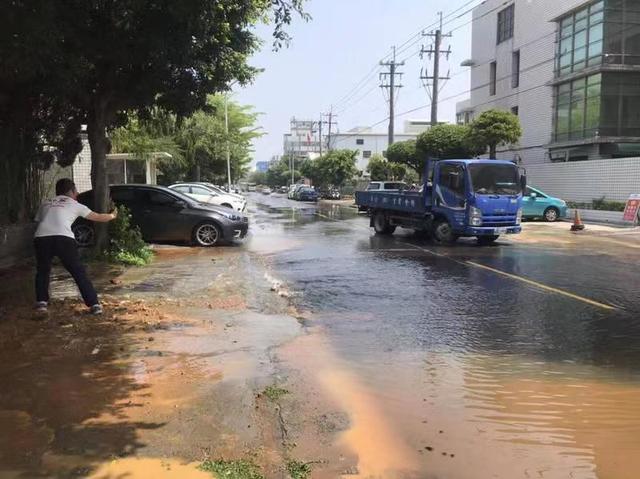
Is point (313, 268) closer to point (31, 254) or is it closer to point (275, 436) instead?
point (31, 254)

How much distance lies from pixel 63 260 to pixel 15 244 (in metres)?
4.88

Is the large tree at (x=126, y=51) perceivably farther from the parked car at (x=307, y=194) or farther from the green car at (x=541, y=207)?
the parked car at (x=307, y=194)

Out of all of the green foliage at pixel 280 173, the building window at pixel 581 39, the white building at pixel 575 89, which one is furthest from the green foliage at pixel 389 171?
the green foliage at pixel 280 173

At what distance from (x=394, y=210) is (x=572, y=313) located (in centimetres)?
1106

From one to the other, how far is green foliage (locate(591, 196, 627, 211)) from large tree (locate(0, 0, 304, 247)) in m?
19.1

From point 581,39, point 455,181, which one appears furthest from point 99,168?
point 581,39

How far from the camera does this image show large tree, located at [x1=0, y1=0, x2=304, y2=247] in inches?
290

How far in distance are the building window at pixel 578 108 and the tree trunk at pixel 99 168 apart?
2693 cm

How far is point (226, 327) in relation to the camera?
24.6ft

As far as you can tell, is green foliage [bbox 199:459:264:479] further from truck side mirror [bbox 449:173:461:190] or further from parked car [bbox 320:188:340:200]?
parked car [bbox 320:188:340:200]

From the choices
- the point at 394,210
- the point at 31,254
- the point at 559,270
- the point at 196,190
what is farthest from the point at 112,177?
the point at 559,270

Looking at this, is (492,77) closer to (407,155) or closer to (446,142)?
(407,155)

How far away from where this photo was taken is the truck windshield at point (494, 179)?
16344 millimetres

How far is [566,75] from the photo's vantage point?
35.2 m
